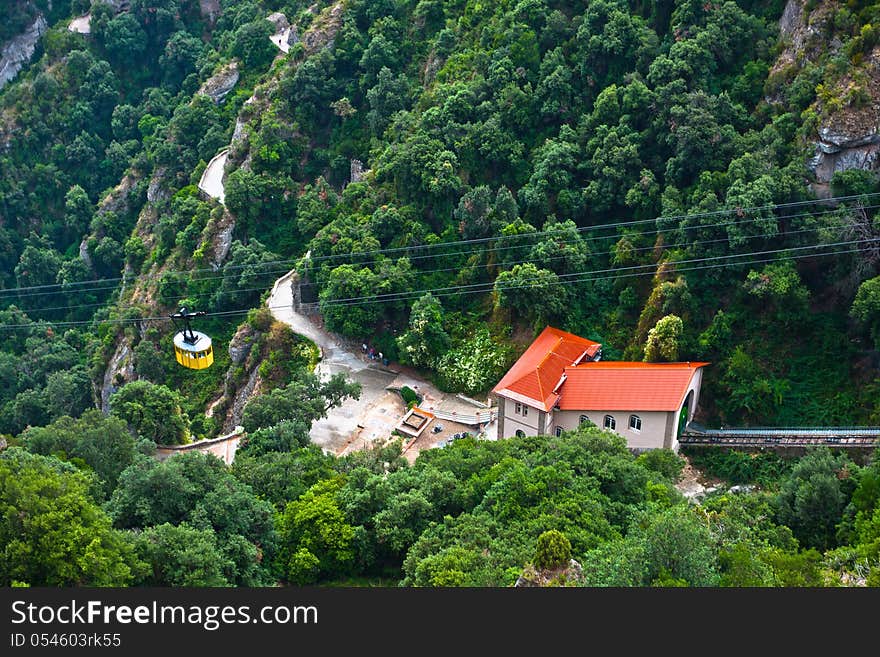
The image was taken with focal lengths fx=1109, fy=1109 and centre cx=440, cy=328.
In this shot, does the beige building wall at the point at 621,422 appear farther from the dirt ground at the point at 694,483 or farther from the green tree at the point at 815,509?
the green tree at the point at 815,509

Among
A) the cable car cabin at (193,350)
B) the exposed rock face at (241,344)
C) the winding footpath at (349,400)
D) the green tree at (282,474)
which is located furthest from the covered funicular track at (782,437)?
the exposed rock face at (241,344)

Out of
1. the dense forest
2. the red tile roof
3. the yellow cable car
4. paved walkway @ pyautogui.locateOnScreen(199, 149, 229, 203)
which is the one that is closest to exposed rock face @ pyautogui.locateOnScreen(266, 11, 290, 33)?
the dense forest

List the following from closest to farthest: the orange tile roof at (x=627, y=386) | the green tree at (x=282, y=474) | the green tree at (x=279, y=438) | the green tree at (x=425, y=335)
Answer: the green tree at (x=282, y=474)
the orange tile roof at (x=627, y=386)
the green tree at (x=279, y=438)
the green tree at (x=425, y=335)

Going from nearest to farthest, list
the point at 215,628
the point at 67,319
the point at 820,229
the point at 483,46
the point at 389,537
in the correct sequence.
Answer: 1. the point at 215,628
2. the point at 389,537
3. the point at 820,229
4. the point at 483,46
5. the point at 67,319

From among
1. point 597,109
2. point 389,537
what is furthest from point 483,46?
point 389,537

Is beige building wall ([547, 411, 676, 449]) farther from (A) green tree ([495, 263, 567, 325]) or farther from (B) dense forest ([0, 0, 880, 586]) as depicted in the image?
(A) green tree ([495, 263, 567, 325])

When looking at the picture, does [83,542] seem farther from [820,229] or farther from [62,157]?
[62,157]
